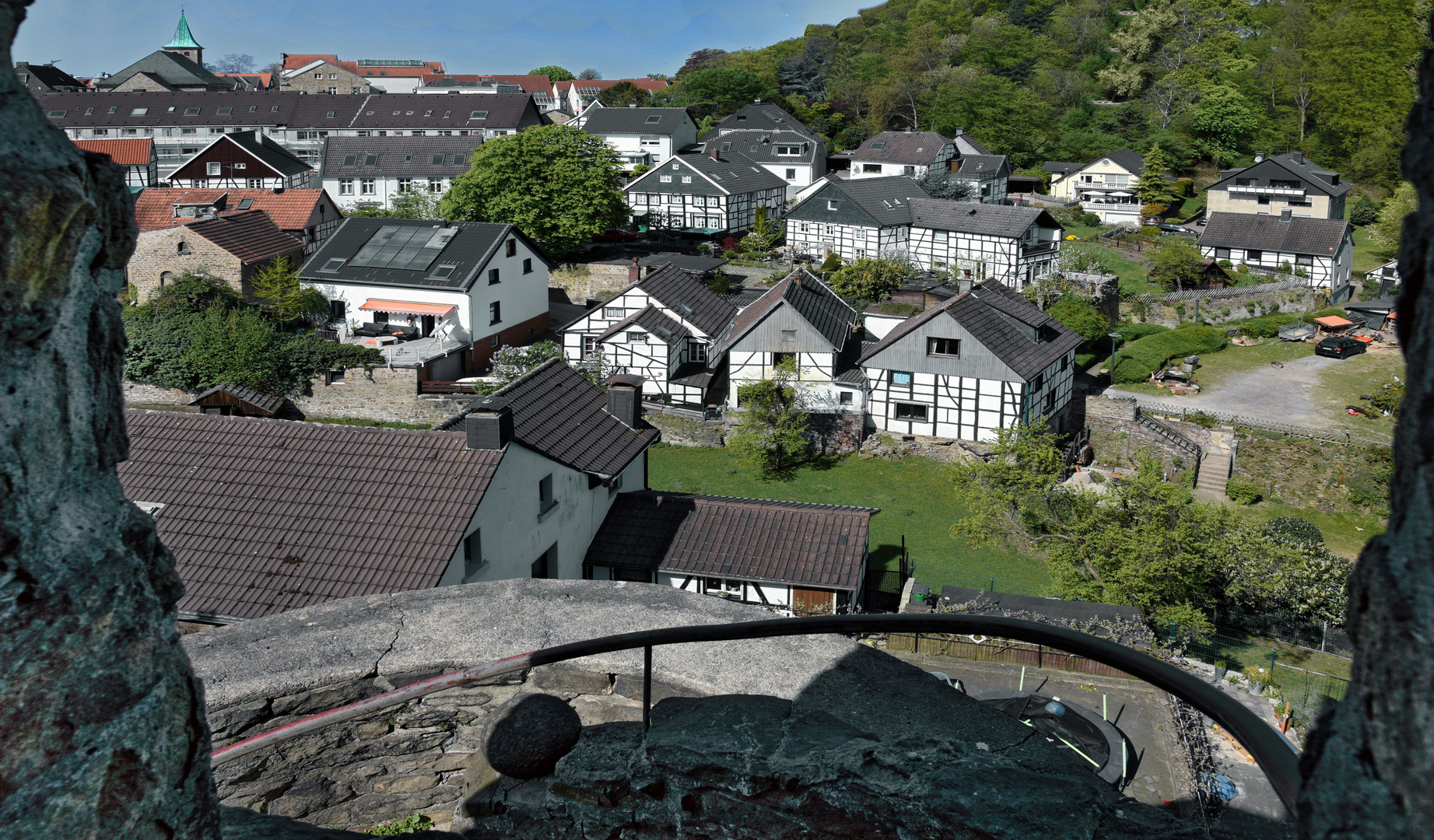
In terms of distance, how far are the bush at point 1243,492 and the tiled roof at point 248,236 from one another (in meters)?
35.3

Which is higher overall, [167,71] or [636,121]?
[167,71]

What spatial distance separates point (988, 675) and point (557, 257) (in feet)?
122

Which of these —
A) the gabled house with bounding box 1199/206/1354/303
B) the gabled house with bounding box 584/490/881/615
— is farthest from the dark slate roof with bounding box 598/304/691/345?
the gabled house with bounding box 1199/206/1354/303

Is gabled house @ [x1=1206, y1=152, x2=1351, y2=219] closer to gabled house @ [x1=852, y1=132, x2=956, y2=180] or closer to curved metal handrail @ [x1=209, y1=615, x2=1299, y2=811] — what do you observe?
gabled house @ [x1=852, y1=132, x2=956, y2=180]

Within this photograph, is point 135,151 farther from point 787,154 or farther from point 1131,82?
point 1131,82

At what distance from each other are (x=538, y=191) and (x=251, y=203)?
13075 millimetres

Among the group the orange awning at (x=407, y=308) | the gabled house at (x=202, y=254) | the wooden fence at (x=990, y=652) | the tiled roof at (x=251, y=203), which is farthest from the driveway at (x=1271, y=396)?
the tiled roof at (x=251, y=203)

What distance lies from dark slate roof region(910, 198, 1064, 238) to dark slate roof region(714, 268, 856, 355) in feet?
50.1

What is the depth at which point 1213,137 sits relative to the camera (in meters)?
81.2

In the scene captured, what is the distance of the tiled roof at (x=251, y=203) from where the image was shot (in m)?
45.4

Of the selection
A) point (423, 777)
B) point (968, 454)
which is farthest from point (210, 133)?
point (423, 777)

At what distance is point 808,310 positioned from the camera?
35.6 metres

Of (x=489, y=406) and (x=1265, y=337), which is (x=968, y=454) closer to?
(x=489, y=406)

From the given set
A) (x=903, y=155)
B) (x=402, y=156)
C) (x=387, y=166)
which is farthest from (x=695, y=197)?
(x=387, y=166)
